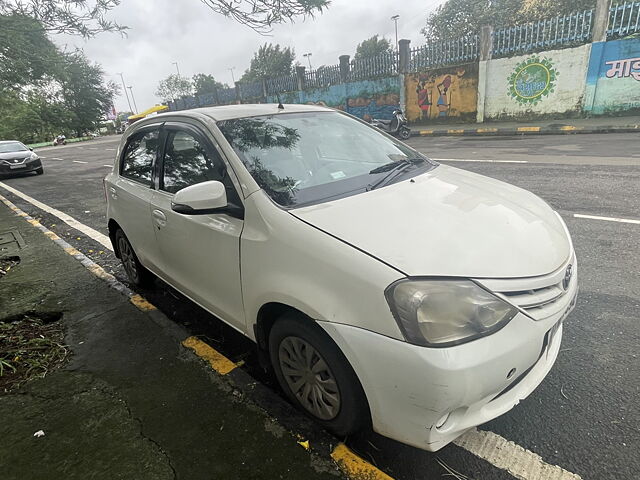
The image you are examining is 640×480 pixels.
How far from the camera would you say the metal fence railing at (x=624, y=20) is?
12352 millimetres

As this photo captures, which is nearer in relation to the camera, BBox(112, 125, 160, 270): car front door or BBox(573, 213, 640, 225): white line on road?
BBox(112, 125, 160, 270): car front door

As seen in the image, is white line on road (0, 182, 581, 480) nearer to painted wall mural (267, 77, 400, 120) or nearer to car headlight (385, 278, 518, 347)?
car headlight (385, 278, 518, 347)

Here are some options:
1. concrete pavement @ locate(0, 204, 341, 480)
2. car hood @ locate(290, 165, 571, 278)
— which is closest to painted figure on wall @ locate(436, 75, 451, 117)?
car hood @ locate(290, 165, 571, 278)

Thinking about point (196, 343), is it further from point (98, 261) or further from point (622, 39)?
point (622, 39)

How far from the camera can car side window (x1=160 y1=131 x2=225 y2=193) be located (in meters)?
2.39

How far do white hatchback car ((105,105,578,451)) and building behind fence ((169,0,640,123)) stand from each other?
14168mm

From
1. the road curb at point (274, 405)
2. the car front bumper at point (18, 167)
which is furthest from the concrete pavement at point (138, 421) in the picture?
the car front bumper at point (18, 167)

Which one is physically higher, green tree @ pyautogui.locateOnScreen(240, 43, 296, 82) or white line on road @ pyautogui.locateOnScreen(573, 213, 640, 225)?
green tree @ pyautogui.locateOnScreen(240, 43, 296, 82)

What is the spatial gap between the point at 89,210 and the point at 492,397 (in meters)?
8.09

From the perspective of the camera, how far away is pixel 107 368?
276cm

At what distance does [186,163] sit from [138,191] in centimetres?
81

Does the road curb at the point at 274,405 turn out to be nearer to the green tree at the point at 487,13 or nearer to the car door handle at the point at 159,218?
the car door handle at the point at 159,218

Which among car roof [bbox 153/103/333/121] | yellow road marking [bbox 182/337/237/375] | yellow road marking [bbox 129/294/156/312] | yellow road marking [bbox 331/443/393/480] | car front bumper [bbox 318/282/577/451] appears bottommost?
yellow road marking [bbox 129/294/156/312]

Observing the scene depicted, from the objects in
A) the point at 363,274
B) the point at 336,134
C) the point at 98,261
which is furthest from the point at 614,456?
the point at 98,261
